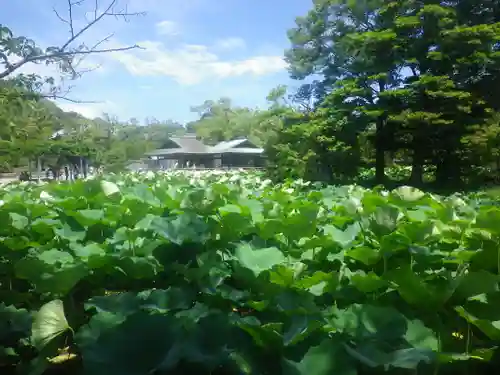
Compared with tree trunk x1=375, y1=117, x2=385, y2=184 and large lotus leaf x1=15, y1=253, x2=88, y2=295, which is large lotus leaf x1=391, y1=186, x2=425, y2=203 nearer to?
large lotus leaf x1=15, y1=253, x2=88, y2=295

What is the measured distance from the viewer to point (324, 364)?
743 mm

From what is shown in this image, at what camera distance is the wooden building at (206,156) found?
1181 inches

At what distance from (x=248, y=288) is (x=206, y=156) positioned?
3023 cm

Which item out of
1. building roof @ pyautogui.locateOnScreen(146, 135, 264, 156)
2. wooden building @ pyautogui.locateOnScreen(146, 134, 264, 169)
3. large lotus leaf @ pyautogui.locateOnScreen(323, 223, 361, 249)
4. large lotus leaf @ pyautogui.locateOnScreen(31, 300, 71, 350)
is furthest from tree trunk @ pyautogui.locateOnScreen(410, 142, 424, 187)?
building roof @ pyautogui.locateOnScreen(146, 135, 264, 156)

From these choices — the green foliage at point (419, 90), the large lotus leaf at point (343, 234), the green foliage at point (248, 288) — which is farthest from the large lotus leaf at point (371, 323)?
the green foliage at point (419, 90)

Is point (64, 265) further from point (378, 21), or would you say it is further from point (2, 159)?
point (2, 159)

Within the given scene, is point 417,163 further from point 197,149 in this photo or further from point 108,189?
point 197,149

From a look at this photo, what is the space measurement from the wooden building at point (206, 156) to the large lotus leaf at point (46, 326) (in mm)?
28405

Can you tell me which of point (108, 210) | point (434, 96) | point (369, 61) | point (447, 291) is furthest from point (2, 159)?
point (447, 291)

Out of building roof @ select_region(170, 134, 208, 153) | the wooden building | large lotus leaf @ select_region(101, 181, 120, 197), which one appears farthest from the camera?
building roof @ select_region(170, 134, 208, 153)

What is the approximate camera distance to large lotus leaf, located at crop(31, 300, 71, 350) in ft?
3.32

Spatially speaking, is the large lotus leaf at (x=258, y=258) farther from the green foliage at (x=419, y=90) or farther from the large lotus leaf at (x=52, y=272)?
the green foliage at (x=419, y=90)

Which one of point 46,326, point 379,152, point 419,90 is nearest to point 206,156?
point 379,152

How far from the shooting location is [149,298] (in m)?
1.05
